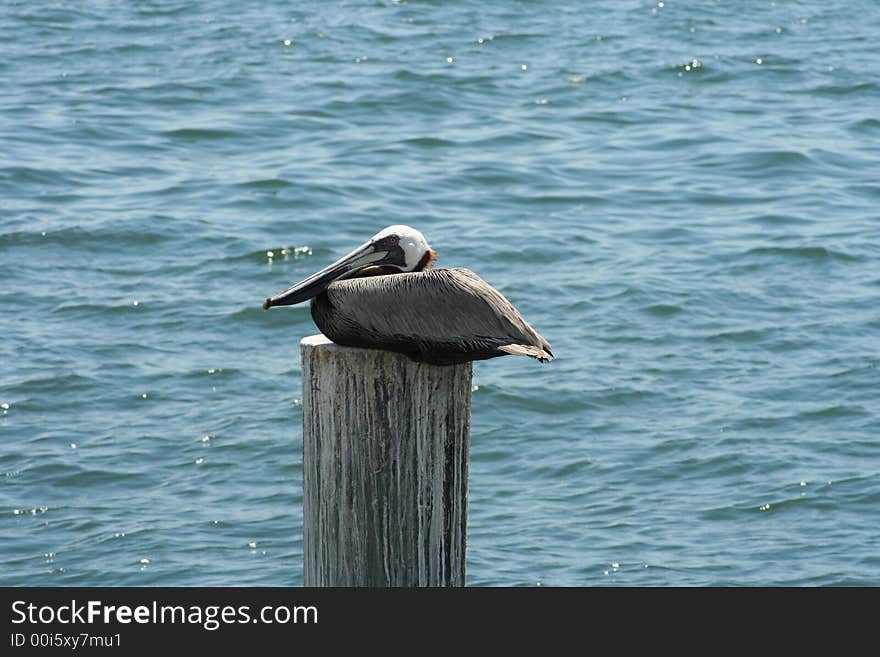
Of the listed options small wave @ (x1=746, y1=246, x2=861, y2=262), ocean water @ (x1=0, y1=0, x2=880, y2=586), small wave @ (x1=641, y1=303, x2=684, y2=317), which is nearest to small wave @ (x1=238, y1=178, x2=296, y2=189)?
ocean water @ (x1=0, y1=0, x2=880, y2=586)

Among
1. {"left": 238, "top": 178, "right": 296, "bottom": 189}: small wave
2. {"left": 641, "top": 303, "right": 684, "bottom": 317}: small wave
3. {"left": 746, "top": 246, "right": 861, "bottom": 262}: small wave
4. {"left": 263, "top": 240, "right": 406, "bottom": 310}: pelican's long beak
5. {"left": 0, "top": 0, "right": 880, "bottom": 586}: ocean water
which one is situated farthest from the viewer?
{"left": 238, "top": 178, "right": 296, "bottom": 189}: small wave

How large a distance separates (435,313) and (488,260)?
6481 millimetres

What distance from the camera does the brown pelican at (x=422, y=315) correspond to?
342 cm

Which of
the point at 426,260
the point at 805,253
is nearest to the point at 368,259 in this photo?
the point at 426,260

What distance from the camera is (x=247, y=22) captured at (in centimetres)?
1540

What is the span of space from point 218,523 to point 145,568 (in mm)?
491

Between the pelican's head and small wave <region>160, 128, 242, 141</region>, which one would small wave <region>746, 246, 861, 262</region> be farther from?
the pelican's head

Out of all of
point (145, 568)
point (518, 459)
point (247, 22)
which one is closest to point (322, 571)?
point (145, 568)

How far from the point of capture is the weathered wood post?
3.43m

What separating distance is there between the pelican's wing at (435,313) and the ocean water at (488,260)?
2.74m

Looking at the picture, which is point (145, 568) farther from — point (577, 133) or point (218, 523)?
point (577, 133)

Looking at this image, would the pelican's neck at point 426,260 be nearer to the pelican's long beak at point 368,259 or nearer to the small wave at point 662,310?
the pelican's long beak at point 368,259
